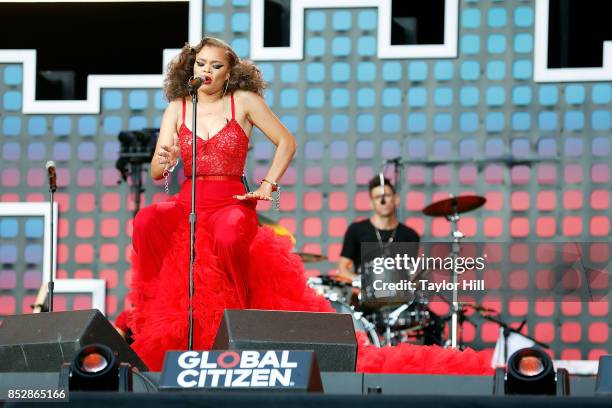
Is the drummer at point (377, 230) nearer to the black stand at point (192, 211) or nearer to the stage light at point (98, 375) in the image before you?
the black stand at point (192, 211)

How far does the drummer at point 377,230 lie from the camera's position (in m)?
8.12

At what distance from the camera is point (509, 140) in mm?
8352

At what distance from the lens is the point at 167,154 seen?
5402mm

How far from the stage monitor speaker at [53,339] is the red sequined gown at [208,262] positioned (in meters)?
0.65

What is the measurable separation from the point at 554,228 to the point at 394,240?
1.17 m

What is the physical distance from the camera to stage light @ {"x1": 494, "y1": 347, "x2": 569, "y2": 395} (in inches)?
140

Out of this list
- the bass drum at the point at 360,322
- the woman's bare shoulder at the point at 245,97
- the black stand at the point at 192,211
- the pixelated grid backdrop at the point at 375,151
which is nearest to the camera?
the black stand at the point at 192,211

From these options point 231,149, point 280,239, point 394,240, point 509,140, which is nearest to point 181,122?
point 231,149

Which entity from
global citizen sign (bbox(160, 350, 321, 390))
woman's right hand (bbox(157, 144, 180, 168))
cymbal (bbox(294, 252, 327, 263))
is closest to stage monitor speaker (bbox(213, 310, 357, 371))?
global citizen sign (bbox(160, 350, 321, 390))

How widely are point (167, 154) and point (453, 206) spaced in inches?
121

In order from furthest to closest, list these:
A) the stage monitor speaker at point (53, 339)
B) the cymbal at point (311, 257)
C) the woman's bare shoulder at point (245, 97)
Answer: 1. the cymbal at point (311, 257)
2. the woman's bare shoulder at point (245, 97)
3. the stage monitor speaker at point (53, 339)

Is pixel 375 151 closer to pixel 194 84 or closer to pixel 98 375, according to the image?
pixel 194 84

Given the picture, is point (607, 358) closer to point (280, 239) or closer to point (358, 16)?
point (280, 239)

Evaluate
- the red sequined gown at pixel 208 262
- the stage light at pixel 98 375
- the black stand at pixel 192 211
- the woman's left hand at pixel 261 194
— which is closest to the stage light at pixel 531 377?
the stage light at pixel 98 375
